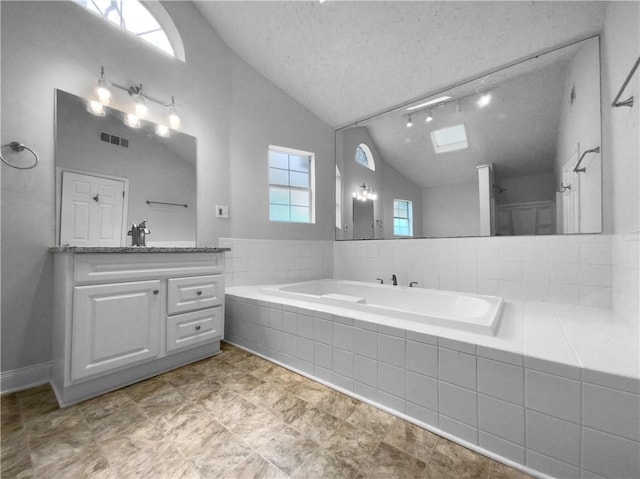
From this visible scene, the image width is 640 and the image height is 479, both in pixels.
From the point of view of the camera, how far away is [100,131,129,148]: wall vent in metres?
1.85

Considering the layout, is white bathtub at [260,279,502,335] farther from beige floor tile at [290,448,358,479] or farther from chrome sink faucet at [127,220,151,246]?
chrome sink faucet at [127,220,151,246]

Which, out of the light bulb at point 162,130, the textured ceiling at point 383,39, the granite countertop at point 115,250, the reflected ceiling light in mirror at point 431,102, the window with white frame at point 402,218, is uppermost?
the textured ceiling at point 383,39

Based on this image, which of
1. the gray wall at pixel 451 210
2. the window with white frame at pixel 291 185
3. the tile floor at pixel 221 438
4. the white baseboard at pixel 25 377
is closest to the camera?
the tile floor at pixel 221 438

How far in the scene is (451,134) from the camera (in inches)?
96.9

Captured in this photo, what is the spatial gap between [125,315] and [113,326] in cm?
7

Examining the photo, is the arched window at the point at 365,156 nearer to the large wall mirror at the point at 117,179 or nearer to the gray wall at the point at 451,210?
the gray wall at the point at 451,210

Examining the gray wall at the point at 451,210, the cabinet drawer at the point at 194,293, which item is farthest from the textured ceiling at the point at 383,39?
the cabinet drawer at the point at 194,293

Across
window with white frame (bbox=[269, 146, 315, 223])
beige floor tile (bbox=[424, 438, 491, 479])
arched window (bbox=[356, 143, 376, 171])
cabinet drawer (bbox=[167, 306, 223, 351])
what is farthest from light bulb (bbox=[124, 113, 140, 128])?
beige floor tile (bbox=[424, 438, 491, 479])

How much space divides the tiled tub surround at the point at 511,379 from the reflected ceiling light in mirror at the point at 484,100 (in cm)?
179

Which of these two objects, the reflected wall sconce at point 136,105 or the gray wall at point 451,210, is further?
the gray wall at point 451,210

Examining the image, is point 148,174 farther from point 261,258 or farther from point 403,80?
point 403,80

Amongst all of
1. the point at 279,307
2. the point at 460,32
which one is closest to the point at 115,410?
the point at 279,307

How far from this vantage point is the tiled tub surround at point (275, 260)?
8.57 feet

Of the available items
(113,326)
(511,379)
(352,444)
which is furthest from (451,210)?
(113,326)
